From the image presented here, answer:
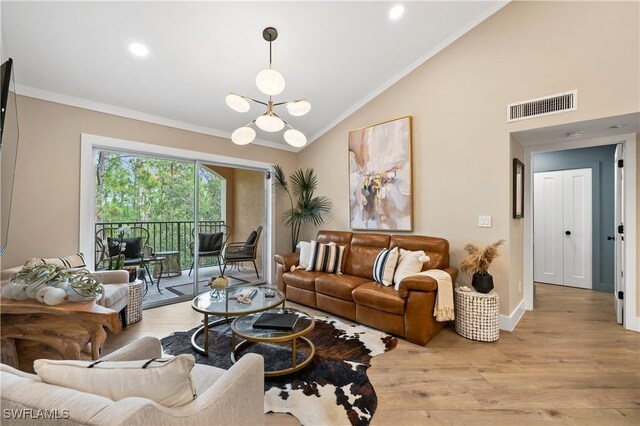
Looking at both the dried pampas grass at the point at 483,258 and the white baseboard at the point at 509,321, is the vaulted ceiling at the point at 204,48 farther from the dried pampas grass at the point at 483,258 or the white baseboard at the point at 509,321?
the white baseboard at the point at 509,321

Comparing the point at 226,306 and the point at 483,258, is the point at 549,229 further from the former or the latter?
the point at 226,306

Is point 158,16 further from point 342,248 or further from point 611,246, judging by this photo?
point 611,246

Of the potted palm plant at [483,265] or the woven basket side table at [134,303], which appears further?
the woven basket side table at [134,303]

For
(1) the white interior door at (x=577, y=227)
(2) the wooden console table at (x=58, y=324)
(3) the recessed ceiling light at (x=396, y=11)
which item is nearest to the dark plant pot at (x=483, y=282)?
(3) the recessed ceiling light at (x=396, y=11)

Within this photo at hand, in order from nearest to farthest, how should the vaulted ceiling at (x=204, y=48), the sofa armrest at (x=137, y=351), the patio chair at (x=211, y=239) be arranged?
1. the sofa armrest at (x=137, y=351)
2. the vaulted ceiling at (x=204, y=48)
3. the patio chair at (x=211, y=239)

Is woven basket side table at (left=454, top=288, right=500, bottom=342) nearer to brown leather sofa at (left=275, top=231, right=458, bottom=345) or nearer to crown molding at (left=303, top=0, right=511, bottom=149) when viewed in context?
brown leather sofa at (left=275, top=231, right=458, bottom=345)

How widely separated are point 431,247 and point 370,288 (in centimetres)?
93

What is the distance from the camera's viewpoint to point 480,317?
2684mm

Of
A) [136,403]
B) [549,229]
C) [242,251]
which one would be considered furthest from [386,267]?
[549,229]

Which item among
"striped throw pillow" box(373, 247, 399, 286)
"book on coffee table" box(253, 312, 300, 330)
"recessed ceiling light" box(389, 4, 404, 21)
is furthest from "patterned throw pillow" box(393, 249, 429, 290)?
"recessed ceiling light" box(389, 4, 404, 21)

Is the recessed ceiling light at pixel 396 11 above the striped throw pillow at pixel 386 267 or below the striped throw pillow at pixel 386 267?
above

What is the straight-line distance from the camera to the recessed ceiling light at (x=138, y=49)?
2688mm

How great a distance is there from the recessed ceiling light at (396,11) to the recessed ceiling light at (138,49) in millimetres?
2540

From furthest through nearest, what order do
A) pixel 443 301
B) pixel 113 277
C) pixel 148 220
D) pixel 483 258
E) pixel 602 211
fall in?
pixel 602 211 < pixel 148 220 < pixel 113 277 < pixel 483 258 < pixel 443 301
